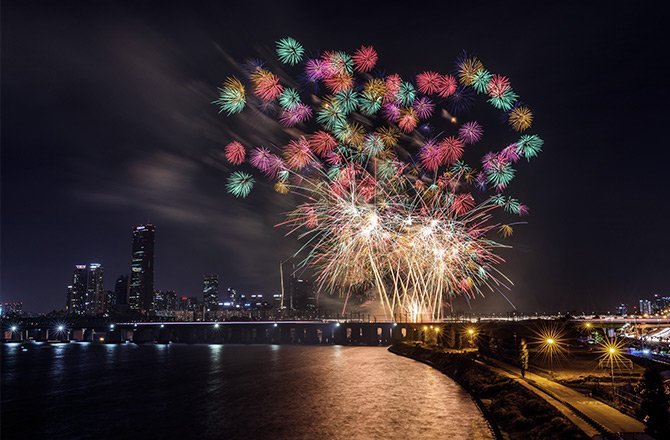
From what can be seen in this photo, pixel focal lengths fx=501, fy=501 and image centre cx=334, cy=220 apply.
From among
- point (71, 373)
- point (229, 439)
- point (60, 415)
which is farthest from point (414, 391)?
point (71, 373)

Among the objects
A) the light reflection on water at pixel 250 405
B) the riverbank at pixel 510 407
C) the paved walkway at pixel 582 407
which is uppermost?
the paved walkway at pixel 582 407

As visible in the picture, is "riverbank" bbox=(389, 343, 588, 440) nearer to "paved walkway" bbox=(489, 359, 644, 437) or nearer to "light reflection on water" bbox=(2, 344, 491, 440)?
"paved walkway" bbox=(489, 359, 644, 437)

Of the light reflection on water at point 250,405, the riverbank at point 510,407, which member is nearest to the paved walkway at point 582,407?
the riverbank at point 510,407

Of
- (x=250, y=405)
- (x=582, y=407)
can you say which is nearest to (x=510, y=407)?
(x=582, y=407)

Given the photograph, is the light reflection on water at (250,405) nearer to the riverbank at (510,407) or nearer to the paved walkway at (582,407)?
the riverbank at (510,407)

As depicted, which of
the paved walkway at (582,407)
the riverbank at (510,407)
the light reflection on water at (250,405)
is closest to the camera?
the paved walkway at (582,407)

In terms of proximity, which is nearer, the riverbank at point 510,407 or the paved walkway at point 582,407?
the paved walkway at point 582,407

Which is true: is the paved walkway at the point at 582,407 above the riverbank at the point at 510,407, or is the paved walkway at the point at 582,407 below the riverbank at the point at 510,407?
above

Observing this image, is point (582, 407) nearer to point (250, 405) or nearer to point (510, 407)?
point (510, 407)
